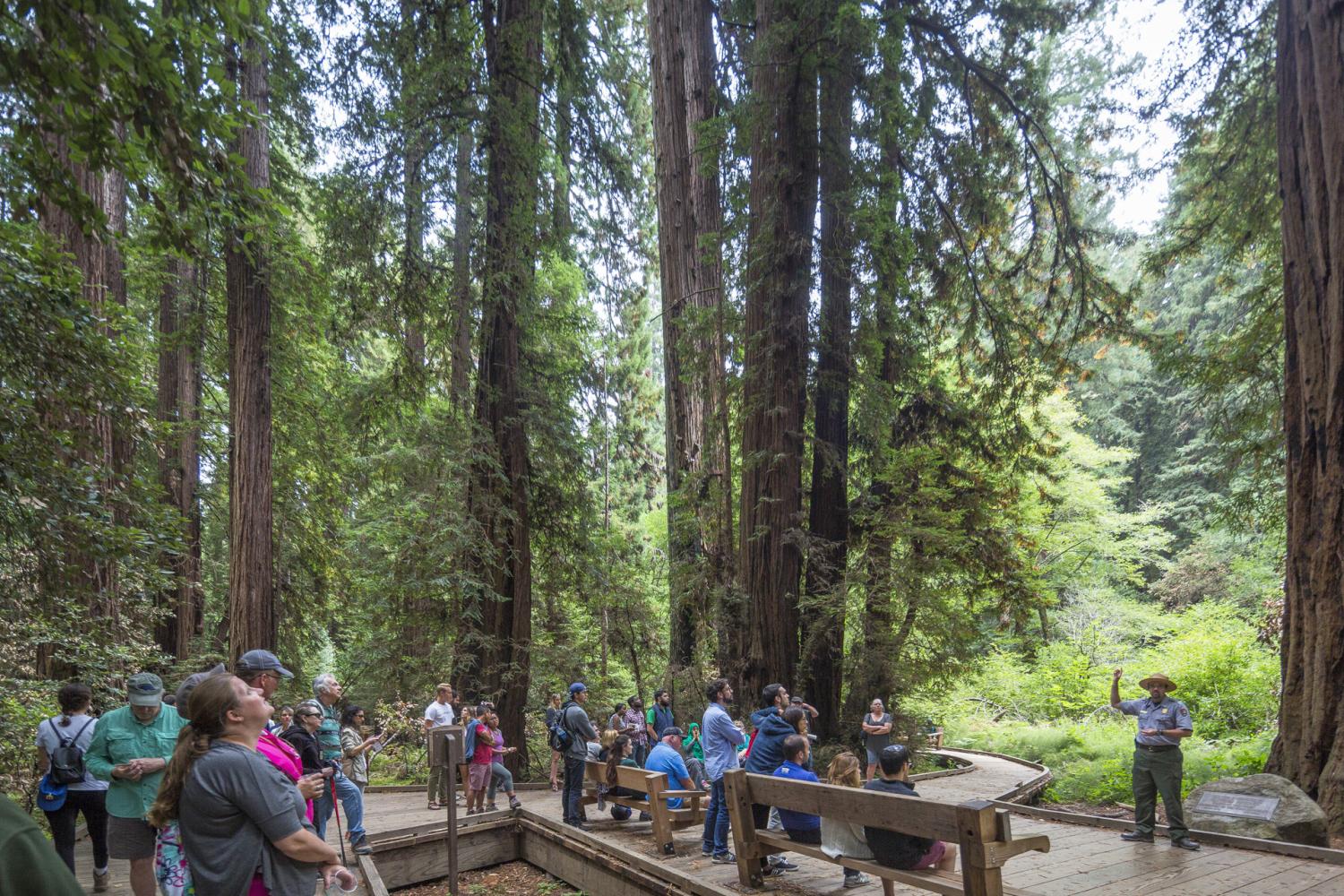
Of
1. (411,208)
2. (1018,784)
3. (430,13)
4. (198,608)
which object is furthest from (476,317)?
(1018,784)

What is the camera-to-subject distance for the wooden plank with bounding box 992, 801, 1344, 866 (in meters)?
6.06

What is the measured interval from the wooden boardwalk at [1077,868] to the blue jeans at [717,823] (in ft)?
0.50

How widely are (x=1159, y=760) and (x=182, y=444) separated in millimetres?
16208

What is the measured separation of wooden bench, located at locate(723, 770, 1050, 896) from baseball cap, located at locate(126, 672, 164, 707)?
13.3ft

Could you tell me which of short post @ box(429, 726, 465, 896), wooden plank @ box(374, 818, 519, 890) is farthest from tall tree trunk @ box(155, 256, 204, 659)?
short post @ box(429, 726, 465, 896)

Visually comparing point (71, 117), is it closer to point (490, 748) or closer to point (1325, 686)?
point (490, 748)

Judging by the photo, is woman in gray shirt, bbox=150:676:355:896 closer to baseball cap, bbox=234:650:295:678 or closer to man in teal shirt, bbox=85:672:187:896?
baseball cap, bbox=234:650:295:678

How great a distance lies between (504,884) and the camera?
8.44 m

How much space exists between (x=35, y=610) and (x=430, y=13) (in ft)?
33.3

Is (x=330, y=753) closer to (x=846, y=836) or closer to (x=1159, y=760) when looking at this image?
(x=846, y=836)

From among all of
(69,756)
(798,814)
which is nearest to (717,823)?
(798,814)

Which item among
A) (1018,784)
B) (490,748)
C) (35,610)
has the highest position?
(35,610)

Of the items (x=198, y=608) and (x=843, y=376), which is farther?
(x=198, y=608)

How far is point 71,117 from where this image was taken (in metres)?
3.67
